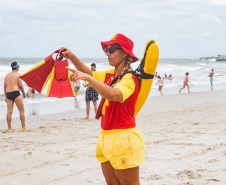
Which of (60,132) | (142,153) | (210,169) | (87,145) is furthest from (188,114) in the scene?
(142,153)

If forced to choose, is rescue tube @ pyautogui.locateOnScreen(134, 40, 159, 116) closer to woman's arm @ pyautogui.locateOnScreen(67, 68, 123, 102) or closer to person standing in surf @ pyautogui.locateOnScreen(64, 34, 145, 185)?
person standing in surf @ pyautogui.locateOnScreen(64, 34, 145, 185)

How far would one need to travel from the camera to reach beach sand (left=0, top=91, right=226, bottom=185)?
4.92 m

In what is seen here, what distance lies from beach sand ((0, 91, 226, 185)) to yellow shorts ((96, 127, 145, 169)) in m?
1.83

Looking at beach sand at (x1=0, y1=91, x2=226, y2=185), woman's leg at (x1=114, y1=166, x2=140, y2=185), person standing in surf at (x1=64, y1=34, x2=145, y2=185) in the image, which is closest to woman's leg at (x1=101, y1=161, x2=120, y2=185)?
person standing in surf at (x1=64, y1=34, x2=145, y2=185)

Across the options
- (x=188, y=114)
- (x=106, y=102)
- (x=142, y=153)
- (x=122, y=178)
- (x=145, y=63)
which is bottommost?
(x=188, y=114)

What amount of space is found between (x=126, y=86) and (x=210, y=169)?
2869mm

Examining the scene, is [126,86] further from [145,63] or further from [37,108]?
[37,108]

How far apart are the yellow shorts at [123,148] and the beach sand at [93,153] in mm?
1829

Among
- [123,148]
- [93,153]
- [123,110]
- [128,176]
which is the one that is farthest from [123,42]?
[93,153]

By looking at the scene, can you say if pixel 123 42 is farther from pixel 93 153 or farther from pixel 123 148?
pixel 93 153

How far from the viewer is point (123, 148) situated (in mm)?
2957

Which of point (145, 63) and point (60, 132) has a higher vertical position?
point (145, 63)

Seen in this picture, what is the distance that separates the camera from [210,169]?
5145 millimetres

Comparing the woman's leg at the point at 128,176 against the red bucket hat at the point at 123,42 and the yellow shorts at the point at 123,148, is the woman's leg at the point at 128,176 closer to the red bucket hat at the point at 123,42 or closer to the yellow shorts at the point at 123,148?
the yellow shorts at the point at 123,148
